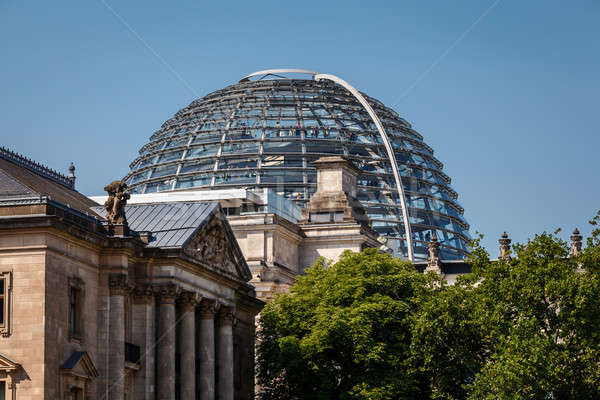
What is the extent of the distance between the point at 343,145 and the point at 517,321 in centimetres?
9254

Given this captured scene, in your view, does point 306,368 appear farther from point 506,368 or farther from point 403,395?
point 506,368

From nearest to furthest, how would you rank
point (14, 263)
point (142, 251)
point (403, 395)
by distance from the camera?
1. point (14, 263)
2. point (142, 251)
3. point (403, 395)

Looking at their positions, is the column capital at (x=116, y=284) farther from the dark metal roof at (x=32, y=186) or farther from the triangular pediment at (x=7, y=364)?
the triangular pediment at (x=7, y=364)

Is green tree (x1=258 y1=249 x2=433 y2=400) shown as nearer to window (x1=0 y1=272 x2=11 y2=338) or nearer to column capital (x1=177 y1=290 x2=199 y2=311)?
column capital (x1=177 y1=290 x2=199 y2=311)

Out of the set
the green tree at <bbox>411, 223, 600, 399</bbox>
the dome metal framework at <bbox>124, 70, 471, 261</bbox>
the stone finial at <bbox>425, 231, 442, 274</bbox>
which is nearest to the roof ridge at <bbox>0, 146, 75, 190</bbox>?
the green tree at <bbox>411, 223, 600, 399</bbox>

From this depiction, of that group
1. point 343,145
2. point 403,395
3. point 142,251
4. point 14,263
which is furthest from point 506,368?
point 343,145

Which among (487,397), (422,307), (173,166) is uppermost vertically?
(173,166)

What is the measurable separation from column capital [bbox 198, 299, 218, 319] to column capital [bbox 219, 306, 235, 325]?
80.6 inches

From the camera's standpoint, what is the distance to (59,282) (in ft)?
255

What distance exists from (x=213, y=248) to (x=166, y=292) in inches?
257

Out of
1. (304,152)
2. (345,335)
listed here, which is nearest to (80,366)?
(345,335)

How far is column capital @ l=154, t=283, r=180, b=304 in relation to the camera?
86375mm

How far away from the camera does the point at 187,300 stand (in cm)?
8894

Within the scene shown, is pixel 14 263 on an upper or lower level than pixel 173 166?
lower
